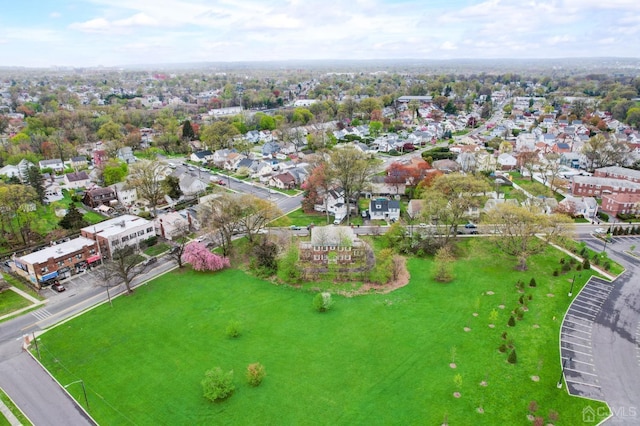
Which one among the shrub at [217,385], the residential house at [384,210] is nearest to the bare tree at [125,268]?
the shrub at [217,385]

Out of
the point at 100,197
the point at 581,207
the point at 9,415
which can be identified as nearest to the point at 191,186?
the point at 100,197

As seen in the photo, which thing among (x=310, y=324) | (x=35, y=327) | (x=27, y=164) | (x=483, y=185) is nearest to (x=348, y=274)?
(x=310, y=324)

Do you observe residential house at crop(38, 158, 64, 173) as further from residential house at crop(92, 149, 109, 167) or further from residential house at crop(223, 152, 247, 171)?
residential house at crop(223, 152, 247, 171)

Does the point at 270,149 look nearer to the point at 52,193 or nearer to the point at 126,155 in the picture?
the point at 126,155

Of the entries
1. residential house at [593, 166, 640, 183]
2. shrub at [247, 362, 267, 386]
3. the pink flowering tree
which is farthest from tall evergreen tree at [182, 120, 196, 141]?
residential house at [593, 166, 640, 183]

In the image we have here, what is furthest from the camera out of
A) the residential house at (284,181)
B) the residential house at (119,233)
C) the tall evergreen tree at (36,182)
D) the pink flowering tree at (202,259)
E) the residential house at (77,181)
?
the residential house at (77,181)

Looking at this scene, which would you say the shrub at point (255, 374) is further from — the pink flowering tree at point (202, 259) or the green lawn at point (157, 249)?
the green lawn at point (157, 249)

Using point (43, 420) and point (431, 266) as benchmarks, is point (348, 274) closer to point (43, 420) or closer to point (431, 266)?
point (431, 266)
